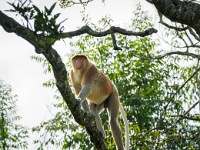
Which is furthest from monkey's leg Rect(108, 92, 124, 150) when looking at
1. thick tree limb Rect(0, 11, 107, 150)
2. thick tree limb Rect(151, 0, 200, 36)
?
thick tree limb Rect(151, 0, 200, 36)

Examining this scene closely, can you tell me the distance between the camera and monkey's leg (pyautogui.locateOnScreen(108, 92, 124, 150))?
5.75m

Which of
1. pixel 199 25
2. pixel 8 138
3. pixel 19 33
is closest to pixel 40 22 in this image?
pixel 19 33

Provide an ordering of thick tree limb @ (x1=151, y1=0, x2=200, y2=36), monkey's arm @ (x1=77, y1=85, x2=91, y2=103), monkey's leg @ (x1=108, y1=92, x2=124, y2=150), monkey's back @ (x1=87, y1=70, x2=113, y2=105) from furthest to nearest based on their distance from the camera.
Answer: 1. monkey's back @ (x1=87, y1=70, x2=113, y2=105)
2. monkey's leg @ (x1=108, y1=92, x2=124, y2=150)
3. monkey's arm @ (x1=77, y1=85, x2=91, y2=103)
4. thick tree limb @ (x1=151, y1=0, x2=200, y2=36)

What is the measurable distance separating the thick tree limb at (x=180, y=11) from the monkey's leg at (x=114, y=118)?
101 inches

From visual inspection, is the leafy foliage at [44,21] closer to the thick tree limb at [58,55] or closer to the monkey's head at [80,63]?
the thick tree limb at [58,55]

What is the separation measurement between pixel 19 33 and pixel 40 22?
0.71 m

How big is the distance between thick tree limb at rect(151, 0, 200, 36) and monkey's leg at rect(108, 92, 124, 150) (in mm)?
2572

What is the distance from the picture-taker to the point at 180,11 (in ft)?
11.3

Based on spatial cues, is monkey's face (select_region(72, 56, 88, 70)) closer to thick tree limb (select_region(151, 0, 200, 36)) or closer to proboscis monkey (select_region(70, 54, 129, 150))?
proboscis monkey (select_region(70, 54, 129, 150))

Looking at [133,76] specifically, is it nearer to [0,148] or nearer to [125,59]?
[125,59]

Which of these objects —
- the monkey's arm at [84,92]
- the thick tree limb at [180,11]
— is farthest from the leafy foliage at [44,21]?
the monkey's arm at [84,92]

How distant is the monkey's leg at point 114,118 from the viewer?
5.75m

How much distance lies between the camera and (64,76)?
3.26 m

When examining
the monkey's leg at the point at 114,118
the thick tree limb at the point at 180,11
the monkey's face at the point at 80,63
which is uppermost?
the thick tree limb at the point at 180,11
